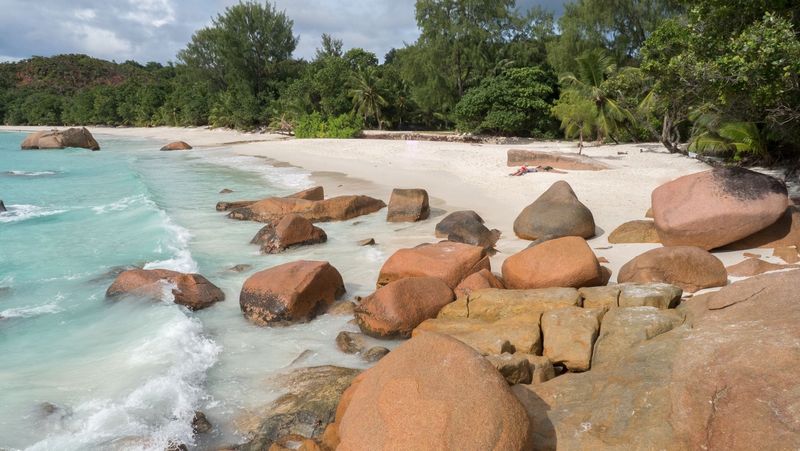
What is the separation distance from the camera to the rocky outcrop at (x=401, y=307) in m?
7.32

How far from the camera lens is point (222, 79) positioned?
6812cm

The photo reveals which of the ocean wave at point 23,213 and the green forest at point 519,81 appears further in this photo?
the ocean wave at point 23,213

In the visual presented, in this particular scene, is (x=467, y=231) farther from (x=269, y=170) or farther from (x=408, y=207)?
(x=269, y=170)

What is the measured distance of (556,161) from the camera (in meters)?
20.2

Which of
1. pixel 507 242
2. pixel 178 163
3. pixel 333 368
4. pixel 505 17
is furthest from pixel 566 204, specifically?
pixel 505 17

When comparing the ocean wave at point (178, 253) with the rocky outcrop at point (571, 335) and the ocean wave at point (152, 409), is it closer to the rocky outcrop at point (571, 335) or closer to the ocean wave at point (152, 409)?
the ocean wave at point (152, 409)

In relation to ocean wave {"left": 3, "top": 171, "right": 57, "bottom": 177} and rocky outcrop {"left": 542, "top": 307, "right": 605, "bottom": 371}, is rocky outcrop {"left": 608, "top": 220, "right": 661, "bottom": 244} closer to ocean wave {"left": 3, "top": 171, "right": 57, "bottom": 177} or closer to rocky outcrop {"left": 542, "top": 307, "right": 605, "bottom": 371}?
rocky outcrop {"left": 542, "top": 307, "right": 605, "bottom": 371}

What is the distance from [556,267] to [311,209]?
28.0 feet

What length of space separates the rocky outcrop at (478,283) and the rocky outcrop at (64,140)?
163ft

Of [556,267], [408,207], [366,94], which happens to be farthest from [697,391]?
[366,94]

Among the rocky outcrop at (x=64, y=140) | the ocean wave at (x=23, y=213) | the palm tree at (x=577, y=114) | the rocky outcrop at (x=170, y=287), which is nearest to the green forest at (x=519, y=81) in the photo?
the palm tree at (x=577, y=114)

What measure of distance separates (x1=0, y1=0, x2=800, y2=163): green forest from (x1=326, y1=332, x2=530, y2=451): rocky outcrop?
7659mm

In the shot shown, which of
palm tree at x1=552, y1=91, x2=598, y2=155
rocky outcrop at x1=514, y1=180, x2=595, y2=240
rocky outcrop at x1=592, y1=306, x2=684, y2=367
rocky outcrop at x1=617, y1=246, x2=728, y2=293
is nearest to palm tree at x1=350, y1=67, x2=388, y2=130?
palm tree at x1=552, y1=91, x2=598, y2=155

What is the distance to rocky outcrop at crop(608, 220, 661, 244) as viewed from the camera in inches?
398
